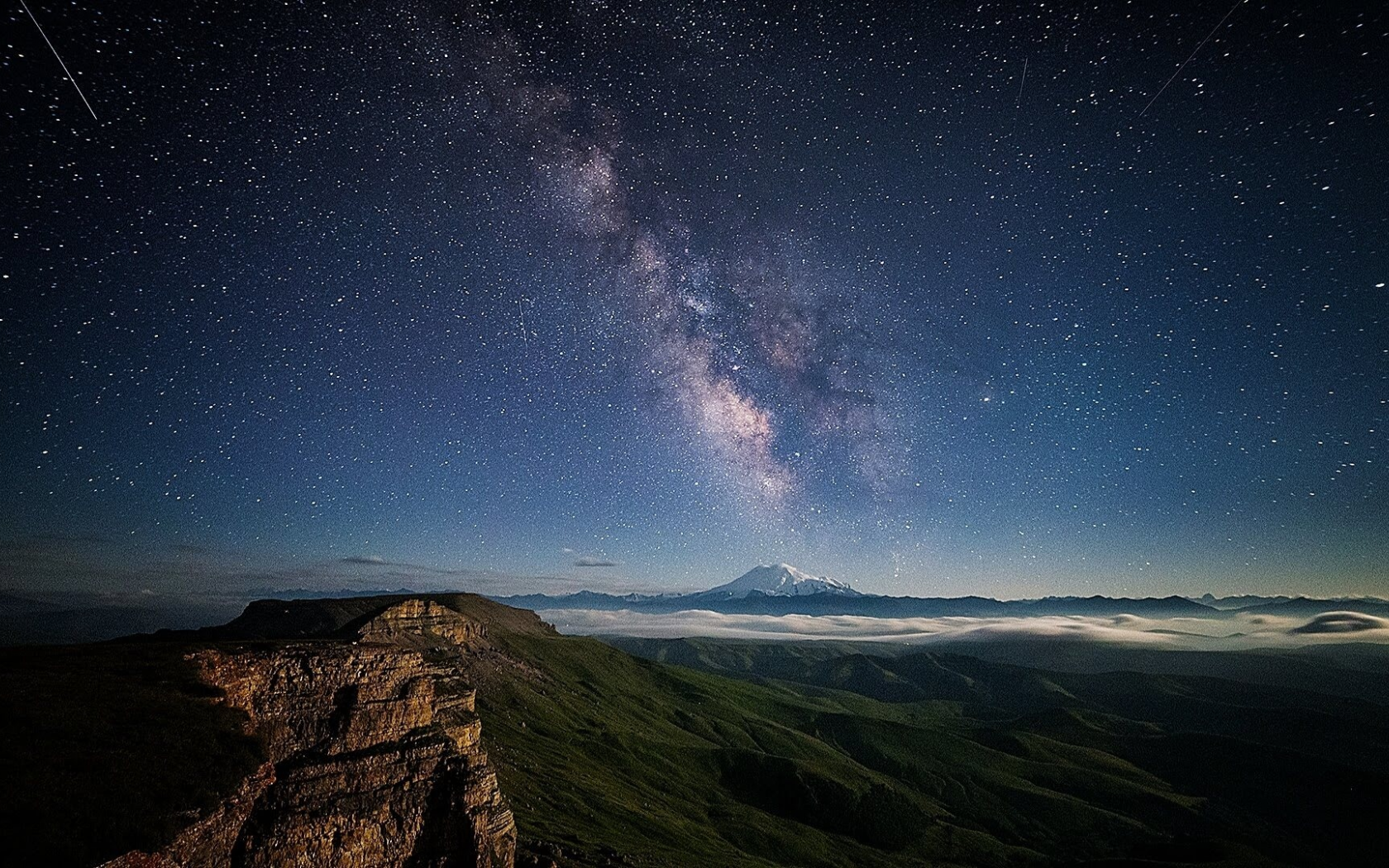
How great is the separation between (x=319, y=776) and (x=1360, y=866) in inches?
11475

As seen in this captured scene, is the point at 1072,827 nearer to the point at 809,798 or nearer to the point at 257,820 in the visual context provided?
the point at 809,798

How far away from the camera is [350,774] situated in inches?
1501

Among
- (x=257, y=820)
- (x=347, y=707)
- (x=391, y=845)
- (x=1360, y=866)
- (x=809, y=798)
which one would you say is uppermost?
(x=347, y=707)

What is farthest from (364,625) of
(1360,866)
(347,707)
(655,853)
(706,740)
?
(1360,866)

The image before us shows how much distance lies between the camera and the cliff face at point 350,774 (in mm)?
32250

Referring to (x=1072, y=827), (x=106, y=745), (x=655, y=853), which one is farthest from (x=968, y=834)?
(x=106, y=745)

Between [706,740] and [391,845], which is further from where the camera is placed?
[706,740]

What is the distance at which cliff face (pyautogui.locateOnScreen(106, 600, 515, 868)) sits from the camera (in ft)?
106

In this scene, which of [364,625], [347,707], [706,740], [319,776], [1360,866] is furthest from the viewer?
[706,740]

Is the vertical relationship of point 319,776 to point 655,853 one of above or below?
above

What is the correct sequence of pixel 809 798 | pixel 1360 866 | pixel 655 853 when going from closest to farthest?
pixel 655 853 < pixel 809 798 < pixel 1360 866

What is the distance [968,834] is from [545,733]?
429ft

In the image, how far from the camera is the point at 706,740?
19400 cm

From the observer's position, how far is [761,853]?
397 ft
